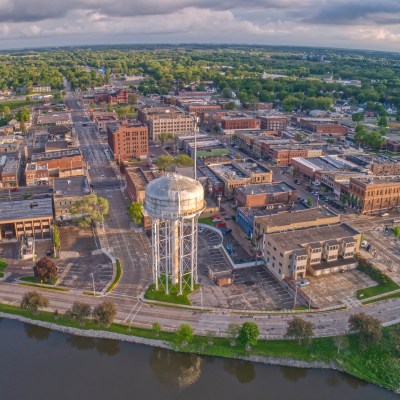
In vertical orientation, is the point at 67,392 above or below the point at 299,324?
below

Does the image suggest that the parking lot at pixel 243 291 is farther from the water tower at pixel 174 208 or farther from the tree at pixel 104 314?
the tree at pixel 104 314

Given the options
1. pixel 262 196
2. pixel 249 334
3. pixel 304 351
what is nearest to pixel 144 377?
pixel 249 334

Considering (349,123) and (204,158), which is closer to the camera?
(204,158)

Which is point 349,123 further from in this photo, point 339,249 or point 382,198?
point 339,249

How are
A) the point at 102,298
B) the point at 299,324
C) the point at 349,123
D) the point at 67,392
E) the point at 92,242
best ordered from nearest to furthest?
the point at 67,392 → the point at 299,324 → the point at 102,298 → the point at 92,242 → the point at 349,123

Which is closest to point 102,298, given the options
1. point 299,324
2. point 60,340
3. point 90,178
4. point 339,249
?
point 60,340

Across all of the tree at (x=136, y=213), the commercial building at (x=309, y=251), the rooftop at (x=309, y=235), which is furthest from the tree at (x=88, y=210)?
the rooftop at (x=309, y=235)

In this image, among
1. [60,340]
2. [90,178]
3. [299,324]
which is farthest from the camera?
[90,178]
